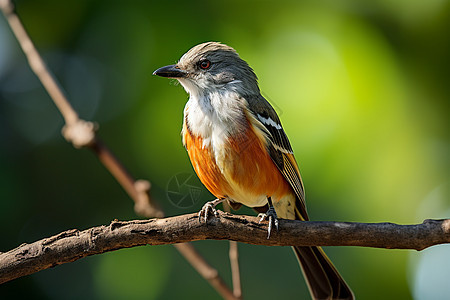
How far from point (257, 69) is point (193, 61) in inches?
34.6

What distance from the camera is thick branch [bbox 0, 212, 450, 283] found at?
120 inches

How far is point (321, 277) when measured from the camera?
4.52 metres

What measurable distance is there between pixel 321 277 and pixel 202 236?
62.3 inches

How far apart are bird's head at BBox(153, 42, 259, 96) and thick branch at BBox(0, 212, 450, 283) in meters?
1.56

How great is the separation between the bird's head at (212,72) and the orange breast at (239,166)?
0.47 meters

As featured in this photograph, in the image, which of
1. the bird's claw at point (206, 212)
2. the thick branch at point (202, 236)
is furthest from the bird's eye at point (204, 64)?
the thick branch at point (202, 236)

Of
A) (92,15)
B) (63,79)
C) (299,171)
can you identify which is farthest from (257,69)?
(63,79)

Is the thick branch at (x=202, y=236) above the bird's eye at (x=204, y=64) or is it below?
below

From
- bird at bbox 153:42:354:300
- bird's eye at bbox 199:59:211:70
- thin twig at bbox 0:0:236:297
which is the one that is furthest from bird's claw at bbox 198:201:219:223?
bird's eye at bbox 199:59:211:70

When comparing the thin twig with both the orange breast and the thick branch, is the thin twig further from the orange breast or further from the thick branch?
the orange breast

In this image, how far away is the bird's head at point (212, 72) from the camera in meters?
4.66

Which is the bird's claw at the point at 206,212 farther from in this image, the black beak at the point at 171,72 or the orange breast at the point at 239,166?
the black beak at the point at 171,72

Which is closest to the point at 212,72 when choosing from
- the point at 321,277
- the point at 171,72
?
the point at 171,72

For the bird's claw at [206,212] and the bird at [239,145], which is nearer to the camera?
the bird's claw at [206,212]
